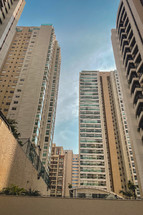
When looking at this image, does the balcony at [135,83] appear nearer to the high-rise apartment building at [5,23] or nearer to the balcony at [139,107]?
the balcony at [139,107]

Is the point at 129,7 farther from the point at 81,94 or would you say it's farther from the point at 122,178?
the point at 122,178

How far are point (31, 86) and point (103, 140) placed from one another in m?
35.6

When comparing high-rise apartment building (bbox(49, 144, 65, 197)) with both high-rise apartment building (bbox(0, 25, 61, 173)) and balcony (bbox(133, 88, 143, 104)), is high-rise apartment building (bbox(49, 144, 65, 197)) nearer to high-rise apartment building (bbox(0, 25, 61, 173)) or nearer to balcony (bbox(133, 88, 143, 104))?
high-rise apartment building (bbox(0, 25, 61, 173))

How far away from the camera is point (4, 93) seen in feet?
170

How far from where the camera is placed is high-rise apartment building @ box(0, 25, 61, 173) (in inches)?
1800

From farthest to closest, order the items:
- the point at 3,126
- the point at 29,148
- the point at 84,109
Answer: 1. the point at 84,109
2. the point at 29,148
3. the point at 3,126

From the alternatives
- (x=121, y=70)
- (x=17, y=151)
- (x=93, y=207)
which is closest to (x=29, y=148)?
(x=17, y=151)

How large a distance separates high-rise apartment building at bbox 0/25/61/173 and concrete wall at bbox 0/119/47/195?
63.2 feet

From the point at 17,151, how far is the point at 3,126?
519 centimetres

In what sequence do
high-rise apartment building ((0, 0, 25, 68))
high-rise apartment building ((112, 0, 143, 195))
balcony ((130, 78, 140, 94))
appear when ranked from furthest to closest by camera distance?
1. balcony ((130, 78, 140, 94))
2. high-rise apartment building ((112, 0, 143, 195))
3. high-rise apartment building ((0, 0, 25, 68))

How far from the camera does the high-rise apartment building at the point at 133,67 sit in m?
29.9

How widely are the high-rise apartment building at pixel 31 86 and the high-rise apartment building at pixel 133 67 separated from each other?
82.7ft

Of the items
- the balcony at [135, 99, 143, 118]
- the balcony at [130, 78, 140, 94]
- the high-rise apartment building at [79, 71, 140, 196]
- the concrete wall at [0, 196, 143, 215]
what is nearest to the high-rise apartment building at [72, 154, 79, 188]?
the high-rise apartment building at [79, 71, 140, 196]

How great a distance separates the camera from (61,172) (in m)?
100
